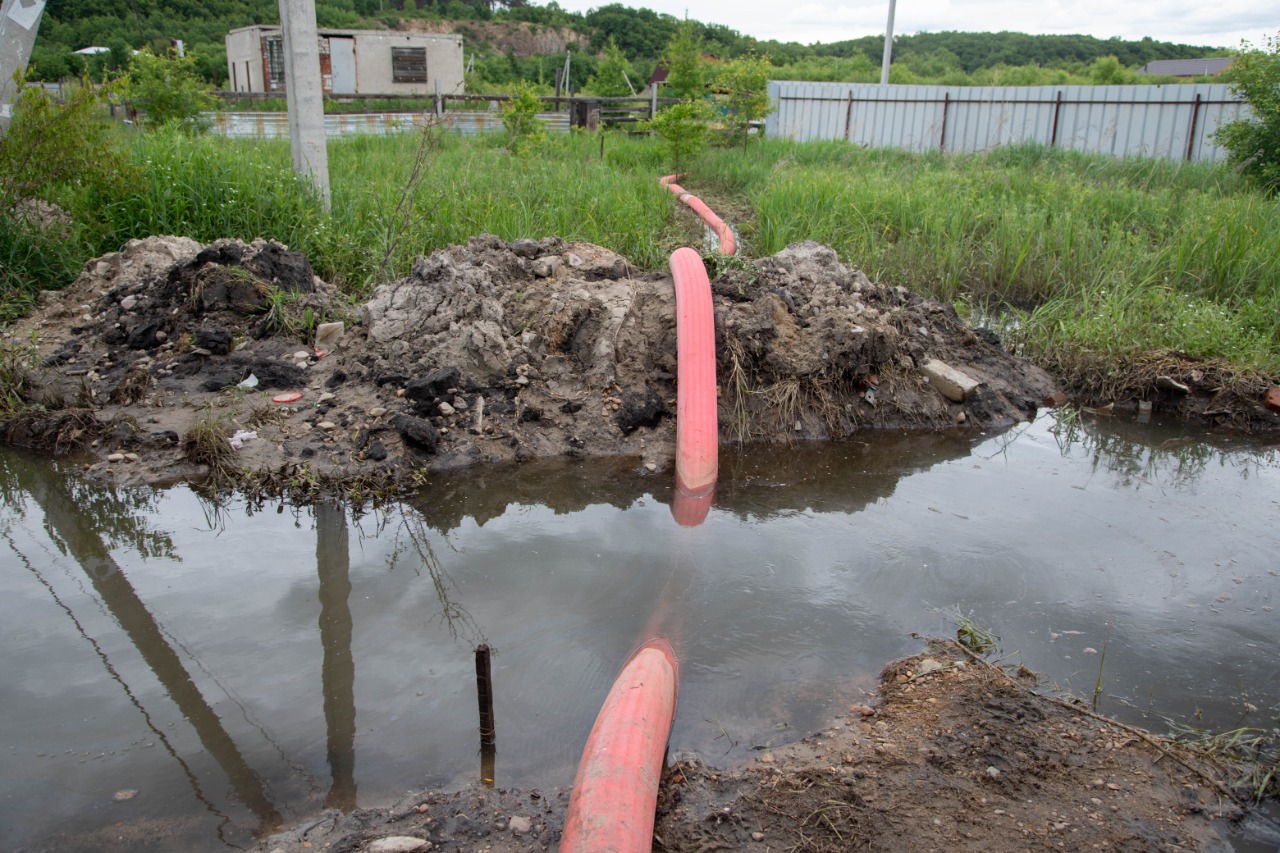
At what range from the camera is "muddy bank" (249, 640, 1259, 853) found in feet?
7.57

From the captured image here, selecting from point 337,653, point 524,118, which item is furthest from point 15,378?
point 524,118

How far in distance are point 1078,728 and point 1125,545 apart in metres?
1.67

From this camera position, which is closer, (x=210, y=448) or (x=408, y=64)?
(x=210, y=448)

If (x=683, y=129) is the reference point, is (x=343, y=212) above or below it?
below

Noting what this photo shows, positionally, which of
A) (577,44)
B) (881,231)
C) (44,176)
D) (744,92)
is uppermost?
(577,44)

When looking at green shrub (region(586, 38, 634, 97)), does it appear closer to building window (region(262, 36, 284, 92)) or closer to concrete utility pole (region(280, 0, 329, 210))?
building window (region(262, 36, 284, 92))

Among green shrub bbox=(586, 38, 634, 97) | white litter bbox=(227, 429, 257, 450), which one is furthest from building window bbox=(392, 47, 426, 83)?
white litter bbox=(227, 429, 257, 450)

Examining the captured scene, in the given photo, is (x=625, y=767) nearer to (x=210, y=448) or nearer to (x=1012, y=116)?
(x=210, y=448)

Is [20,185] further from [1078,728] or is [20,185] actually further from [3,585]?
[1078,728]

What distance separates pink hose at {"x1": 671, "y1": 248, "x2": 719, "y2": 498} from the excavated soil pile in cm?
30

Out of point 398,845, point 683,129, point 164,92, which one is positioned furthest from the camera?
point 164,92

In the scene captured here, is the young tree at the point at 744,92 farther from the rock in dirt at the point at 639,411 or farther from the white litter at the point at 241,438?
Answer: the white litter at the point at 241,438

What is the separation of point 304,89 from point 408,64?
31338mm

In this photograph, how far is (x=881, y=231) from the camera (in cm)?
841
